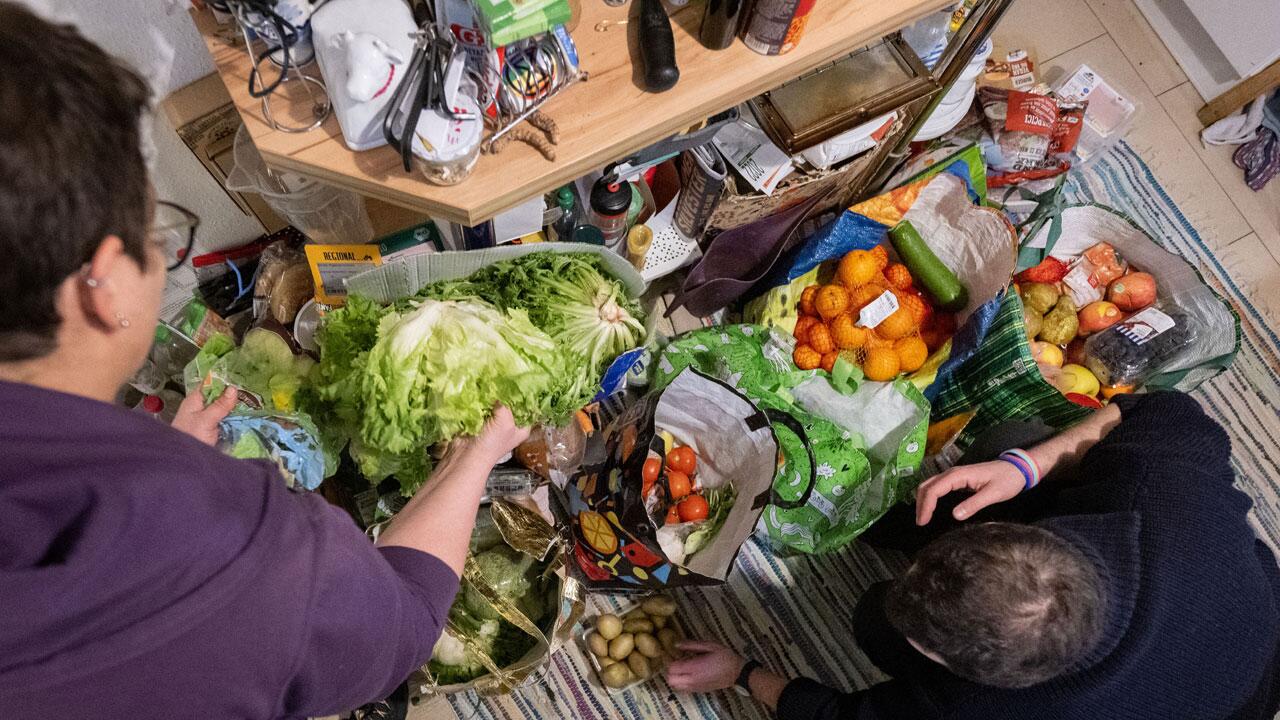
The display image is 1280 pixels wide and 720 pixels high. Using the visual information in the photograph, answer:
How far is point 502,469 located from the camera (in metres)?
1.83

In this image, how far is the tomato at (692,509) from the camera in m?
1.92

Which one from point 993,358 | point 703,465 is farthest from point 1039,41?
point 703,465

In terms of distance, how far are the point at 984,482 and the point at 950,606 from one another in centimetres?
46

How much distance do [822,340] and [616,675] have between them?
105 cm

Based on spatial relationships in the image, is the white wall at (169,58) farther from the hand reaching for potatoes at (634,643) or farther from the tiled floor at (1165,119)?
the tiled floor at (1165,119)

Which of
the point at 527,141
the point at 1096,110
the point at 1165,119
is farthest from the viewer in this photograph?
the point at 1165,119

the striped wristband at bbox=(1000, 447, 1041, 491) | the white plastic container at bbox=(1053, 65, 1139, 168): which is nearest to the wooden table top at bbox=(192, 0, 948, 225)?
the striped wristband at bbox=(1000, 447, 1041, 491)

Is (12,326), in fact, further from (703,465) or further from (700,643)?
(700,643)

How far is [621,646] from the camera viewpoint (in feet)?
6.68

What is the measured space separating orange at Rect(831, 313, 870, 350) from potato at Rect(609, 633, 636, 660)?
98cm

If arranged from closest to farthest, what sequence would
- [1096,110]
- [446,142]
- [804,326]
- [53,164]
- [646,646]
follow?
[53,164] < [446,142] < [646,646] < [804,326] < [1096,110]

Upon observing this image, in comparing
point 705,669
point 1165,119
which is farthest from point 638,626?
point 1165,119

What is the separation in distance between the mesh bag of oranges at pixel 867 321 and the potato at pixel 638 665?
90 cm

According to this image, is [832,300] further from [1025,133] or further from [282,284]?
[282,284]
